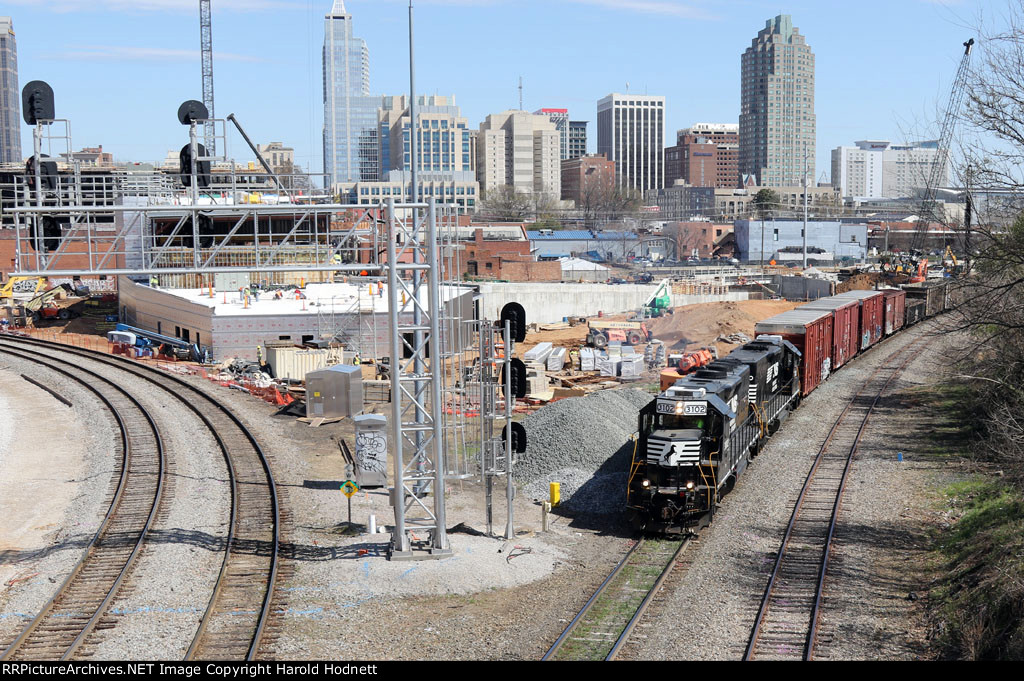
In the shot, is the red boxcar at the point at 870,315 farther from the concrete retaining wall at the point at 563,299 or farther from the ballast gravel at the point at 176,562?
the ballast gravel at the point at 176,562

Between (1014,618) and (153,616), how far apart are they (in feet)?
42.0

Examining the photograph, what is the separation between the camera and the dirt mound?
4925cm

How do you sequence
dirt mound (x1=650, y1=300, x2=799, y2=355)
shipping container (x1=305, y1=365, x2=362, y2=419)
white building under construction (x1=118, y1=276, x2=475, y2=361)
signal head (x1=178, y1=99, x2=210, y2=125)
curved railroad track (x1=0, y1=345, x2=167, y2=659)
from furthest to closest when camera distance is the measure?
dirt mound (x1=650, y1=300, x2=799, y2=355) < white building under construction (x1=118, y1=276, x2=475, y2=361) < shipping container (x1=305, y1=365, x2=362, y2=419) < signal head (x1=178, y1=99, x2=210, y2=125) < curved railroad track (x1=0, y1=345, x2=167, y2=659)

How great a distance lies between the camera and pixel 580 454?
77.7 ft

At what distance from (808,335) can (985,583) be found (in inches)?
705

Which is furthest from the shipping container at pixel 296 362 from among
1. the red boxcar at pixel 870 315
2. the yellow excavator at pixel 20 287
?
the yellow excavator at pixel 20 287

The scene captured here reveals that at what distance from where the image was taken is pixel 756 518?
20453mm

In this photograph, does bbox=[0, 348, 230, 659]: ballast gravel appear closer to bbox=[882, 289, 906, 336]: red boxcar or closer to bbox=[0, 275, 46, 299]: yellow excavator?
bbox=[882, 289, 906, 336]: red boxcar

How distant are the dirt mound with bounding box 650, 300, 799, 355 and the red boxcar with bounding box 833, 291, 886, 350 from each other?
578 cm

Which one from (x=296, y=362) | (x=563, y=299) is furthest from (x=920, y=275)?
(x=296, y=362)

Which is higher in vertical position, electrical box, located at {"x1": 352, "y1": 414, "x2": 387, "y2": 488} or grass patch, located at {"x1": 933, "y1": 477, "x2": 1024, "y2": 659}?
electrical box, located at {"x1": 352, "y1": 414, "x2": 387, "y2": 488}

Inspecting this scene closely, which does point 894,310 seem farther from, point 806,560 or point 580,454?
point 806,560

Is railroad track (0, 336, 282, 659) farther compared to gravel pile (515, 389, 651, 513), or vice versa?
gravel pile (515, 389, 651, 513)

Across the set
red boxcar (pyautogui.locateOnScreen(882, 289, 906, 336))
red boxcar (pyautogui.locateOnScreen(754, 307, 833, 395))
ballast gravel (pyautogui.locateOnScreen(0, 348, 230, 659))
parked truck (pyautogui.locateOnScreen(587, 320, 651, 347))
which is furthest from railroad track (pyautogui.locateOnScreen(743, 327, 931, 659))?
red boxcar (pyautogui.locateOnScreen(882, 289, 906, 336))
